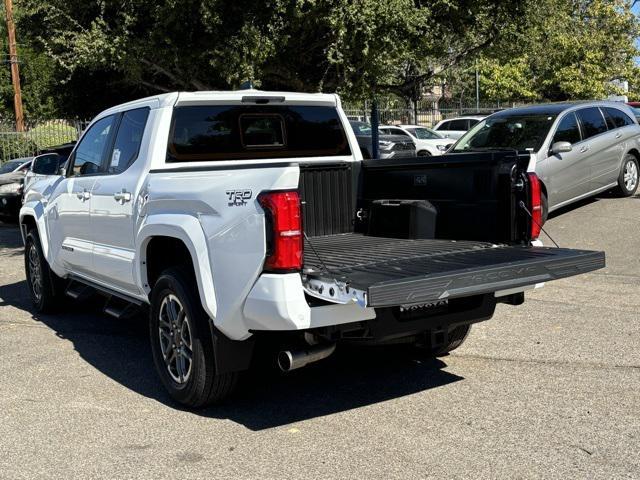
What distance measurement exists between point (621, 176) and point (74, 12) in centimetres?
926

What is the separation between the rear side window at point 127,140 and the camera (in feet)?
18.7

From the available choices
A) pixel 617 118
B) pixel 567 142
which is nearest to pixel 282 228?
pixel 567 142

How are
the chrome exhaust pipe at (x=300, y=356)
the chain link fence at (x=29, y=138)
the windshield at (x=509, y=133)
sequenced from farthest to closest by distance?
1. the chain link fence at (x=29, y=138)
2. the windshield at (x=509, y=133)
3. the chrome exhaust pipe at (x=300, y=356)

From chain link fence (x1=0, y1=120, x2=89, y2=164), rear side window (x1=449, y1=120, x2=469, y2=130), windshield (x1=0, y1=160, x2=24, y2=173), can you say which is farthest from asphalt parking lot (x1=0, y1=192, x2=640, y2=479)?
chain link fence (x1=0, y1=120, x2=89, y2=164)

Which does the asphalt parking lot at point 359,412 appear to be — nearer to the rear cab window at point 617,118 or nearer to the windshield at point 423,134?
the rear cab window at point 617,118

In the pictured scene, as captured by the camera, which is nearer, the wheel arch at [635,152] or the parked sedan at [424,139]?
the wheel arch at [635,152]

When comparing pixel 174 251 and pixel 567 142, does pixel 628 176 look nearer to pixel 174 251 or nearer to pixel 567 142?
pixel 567 142

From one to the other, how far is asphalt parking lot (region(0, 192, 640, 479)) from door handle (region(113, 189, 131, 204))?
1.34 meters

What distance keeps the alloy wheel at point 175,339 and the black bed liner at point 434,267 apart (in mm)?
928

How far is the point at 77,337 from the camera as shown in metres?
6.98

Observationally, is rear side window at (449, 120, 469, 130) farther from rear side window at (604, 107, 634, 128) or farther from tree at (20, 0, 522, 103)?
tree at (20, 0, 522, 103)

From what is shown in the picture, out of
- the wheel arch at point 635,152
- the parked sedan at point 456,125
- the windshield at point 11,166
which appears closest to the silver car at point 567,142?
the wheel arch at point 635,152

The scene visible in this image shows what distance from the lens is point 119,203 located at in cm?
567

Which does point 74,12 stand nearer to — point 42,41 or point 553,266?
point 42,41
